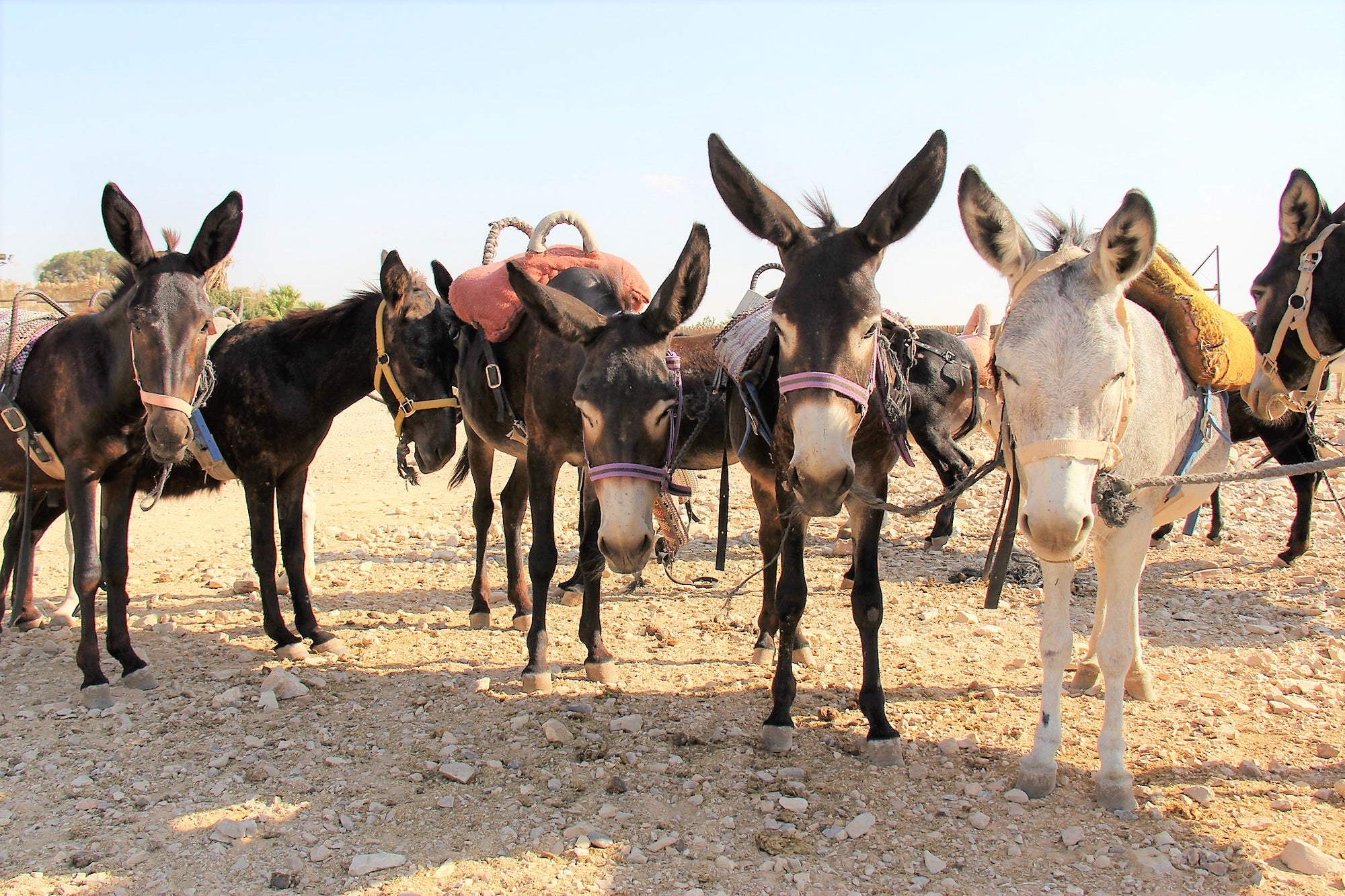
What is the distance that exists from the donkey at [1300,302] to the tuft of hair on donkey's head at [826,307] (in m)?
2.82

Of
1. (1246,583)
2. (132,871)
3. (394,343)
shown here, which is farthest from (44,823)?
(1246,583)

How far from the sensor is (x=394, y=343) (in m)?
5.33

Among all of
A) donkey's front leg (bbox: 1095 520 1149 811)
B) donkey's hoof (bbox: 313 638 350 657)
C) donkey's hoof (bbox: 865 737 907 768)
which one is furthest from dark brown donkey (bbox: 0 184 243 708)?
donkey's front leg (bbox: 1095 520 1149 811)

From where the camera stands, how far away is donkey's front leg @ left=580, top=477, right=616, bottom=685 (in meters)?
4.73

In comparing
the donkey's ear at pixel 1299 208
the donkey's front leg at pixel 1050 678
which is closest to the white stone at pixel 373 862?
the donkey's front leg at pixel 1050 678

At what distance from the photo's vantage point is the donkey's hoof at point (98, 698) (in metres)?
4.37

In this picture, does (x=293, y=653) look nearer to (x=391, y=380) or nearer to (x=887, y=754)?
(x=391, y=380)

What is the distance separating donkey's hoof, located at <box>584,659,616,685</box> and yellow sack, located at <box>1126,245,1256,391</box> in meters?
3.23

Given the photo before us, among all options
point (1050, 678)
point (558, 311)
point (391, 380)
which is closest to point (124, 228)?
point (391, 380)

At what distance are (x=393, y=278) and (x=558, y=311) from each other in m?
1.73

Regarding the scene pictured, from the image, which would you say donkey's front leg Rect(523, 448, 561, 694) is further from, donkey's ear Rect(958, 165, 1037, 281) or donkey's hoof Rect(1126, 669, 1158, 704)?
donkey's hoof Rect(1126, 669, 1158, 704)

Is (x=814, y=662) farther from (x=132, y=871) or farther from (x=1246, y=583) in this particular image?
(x=1246, y=583)

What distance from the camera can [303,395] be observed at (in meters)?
5.28

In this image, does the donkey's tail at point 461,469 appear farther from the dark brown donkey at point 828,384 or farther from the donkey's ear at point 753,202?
the donkey's ear at point 753,202
